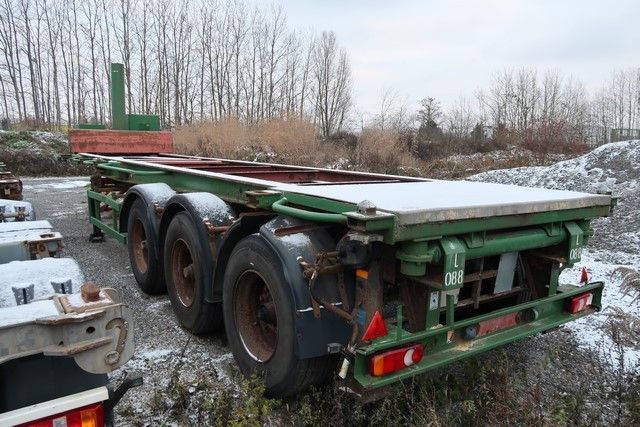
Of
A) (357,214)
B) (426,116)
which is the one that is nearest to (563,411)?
(357,214)

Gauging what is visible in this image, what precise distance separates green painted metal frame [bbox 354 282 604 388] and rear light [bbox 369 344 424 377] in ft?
0.08

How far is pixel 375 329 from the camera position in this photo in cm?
233

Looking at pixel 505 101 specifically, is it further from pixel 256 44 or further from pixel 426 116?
pixel 256 44

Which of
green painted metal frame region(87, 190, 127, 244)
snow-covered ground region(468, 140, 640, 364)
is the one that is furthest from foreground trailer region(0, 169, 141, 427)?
green painted metal frame region(87, 190, 127, 244)

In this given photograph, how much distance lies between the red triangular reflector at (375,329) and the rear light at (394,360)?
92 millimetres

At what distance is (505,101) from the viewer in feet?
111

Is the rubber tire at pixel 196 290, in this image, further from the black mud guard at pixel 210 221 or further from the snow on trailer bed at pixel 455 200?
the snow on trailer bed at pixel 455 200

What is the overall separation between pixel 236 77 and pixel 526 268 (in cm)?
2976

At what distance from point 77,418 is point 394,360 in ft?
4.64

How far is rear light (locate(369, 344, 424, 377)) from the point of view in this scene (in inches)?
89.7

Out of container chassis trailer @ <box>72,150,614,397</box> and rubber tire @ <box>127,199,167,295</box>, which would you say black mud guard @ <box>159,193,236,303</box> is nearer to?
container chassis trailer @ <box>72,150,614,397</box>

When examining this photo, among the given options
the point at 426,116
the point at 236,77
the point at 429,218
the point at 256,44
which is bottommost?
the point at 429,218

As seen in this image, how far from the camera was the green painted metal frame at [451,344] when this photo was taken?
2.27 m

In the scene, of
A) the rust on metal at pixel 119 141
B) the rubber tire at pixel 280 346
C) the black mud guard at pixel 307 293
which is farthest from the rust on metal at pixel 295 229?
the rust on metal at pixel 119 141
